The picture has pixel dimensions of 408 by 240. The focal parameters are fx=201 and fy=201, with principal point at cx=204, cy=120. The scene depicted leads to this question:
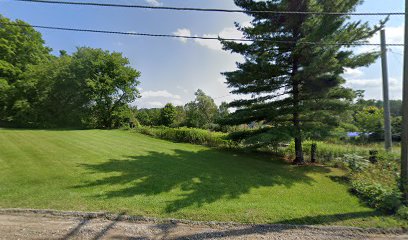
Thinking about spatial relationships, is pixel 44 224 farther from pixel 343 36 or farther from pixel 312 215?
pixel 343 36

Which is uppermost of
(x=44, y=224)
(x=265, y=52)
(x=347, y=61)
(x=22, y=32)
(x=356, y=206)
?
(x=22, y=32)

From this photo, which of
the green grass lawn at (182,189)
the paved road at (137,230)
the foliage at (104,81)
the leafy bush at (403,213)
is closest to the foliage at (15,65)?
the foliage at (104,81)

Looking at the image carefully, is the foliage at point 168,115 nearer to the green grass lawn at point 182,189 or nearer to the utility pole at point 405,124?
the green grass lawn at point 182,189

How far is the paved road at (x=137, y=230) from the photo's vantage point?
331cm

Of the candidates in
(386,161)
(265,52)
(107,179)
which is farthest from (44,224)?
(386,161)

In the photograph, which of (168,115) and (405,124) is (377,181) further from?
(168,115)

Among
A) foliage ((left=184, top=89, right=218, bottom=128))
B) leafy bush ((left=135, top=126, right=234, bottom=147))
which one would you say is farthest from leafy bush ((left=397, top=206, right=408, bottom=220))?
foliage ((left=184, top=89, right=218, bottom=128))

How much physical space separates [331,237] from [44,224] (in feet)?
16.8

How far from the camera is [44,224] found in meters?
3.55

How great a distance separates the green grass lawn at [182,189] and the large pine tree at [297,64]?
2299mm

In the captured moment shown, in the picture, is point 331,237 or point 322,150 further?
point 322,150

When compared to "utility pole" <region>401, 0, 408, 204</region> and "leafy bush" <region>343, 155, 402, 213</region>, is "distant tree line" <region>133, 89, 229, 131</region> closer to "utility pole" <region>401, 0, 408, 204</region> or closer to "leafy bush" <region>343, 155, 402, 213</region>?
"leafy bush" <region>343, 155, 402, 213</region>

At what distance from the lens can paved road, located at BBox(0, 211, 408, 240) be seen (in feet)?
10.9

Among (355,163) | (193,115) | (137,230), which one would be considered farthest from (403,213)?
(193,115)
